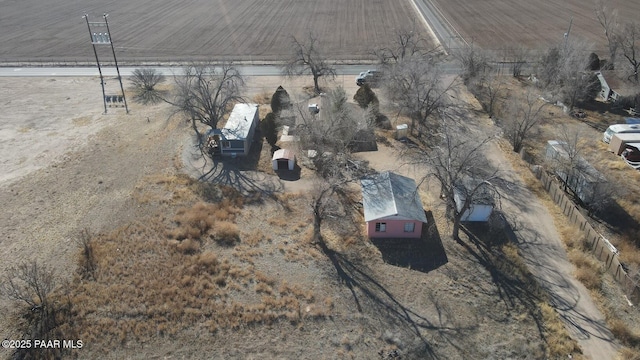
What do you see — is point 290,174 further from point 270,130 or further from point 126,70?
point 126,70

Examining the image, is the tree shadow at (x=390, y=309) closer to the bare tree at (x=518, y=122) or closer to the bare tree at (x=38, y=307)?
the bare tree at (x=38, y=307)

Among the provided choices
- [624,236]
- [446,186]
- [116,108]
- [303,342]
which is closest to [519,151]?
[624,236]

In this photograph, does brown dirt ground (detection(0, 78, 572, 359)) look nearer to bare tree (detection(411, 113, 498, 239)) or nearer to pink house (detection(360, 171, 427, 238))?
pink house (detection(360, 171, 427, 238))

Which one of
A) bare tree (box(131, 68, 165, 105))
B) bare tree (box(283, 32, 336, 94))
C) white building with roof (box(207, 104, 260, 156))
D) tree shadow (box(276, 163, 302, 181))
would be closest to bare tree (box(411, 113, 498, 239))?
tree shadow (box(276, 163, 302, 181))

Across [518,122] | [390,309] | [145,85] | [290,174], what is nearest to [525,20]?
[518,122]

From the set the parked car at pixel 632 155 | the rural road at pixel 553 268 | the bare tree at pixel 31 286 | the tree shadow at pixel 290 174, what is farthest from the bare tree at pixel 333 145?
the parked car at pixel 632 155

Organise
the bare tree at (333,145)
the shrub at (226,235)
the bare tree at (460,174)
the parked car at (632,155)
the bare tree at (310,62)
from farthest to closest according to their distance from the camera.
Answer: the bare tree at (310,62), the parked car at (632,155), the bare tree at (333,145), the shrub at (226,235), the bare tree at (460,174)
